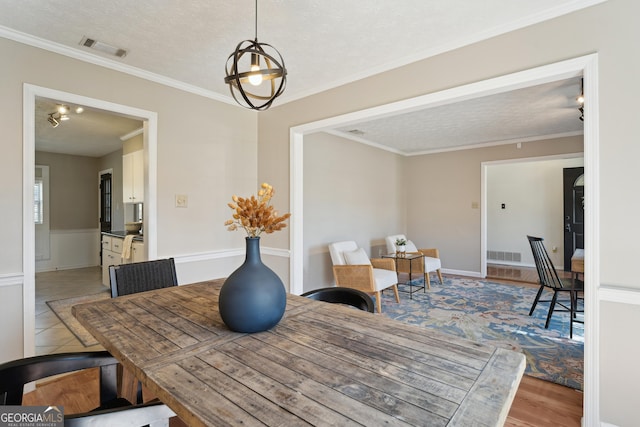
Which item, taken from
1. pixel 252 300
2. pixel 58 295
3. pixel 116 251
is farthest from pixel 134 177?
pixel 252 300

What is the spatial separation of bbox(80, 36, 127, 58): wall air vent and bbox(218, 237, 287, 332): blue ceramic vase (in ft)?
7.54

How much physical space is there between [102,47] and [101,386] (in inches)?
96.6

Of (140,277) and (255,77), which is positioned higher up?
(255,77)

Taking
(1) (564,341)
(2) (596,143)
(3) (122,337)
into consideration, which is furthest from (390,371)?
(1) (564,341)

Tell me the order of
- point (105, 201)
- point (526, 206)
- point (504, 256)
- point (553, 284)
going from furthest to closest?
point (504, 256) → point (526, 206) → point (105, 201) → point (553, 284)

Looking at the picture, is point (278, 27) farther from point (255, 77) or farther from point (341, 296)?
point (341, 296)

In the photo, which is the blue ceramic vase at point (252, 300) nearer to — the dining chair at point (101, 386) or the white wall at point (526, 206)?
the dining chair at point (101, 386)

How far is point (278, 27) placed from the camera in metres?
2.20

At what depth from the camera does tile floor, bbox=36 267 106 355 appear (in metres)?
2.96

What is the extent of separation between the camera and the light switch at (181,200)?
3187mm

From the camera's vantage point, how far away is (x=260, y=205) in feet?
4.38

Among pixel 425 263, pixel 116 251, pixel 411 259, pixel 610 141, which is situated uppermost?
pixel 610 141

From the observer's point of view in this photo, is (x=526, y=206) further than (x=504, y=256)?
No

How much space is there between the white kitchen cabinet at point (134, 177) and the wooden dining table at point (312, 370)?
154 inches
